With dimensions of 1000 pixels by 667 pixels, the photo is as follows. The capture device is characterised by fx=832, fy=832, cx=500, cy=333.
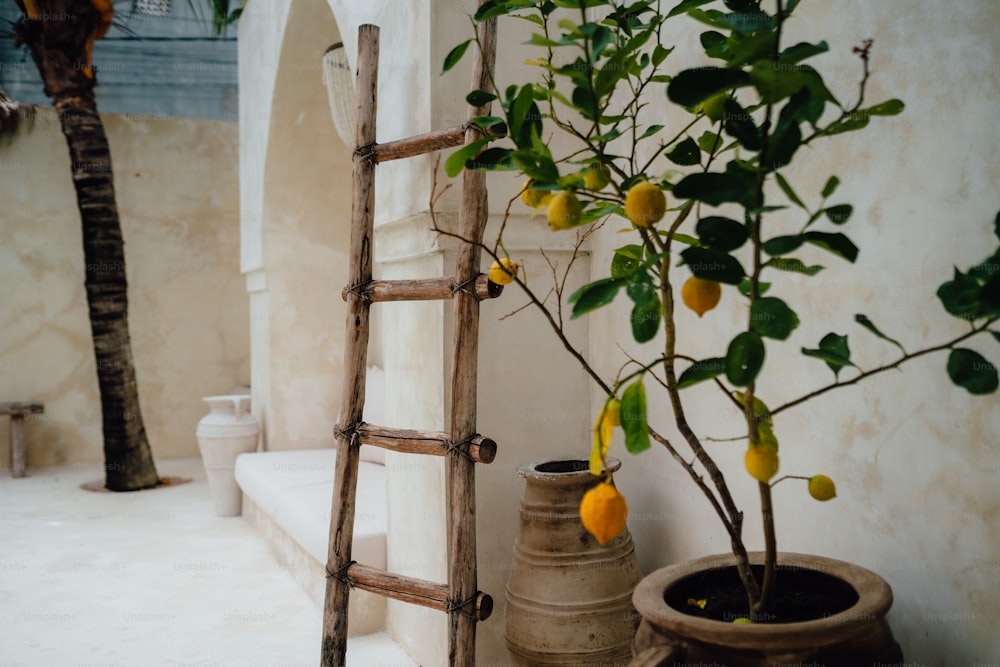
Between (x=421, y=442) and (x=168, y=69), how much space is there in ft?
20.9

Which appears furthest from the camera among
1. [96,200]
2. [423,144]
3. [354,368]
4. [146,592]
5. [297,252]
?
[96,200]

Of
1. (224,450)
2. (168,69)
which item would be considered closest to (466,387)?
(224,450)

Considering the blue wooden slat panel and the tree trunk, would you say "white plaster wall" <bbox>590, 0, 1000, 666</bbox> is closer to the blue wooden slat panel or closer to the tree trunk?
the tree trunk

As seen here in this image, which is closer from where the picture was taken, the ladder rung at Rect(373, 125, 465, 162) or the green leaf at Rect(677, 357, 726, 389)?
the green leaf at Rect(677, 357, 726, 389)

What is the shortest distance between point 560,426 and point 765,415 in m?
1.35

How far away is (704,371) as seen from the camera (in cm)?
101

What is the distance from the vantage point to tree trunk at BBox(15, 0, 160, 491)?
5.09m

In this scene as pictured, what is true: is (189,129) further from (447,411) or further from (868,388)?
(868,388)

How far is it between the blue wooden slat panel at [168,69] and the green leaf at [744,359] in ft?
22.7

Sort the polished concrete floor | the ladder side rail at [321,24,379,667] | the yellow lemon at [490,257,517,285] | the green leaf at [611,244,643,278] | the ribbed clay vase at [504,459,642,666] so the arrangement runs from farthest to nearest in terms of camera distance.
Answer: the polished concrete floor → the ladder side rail at [321,24,379,667] → the ribbed clay vase at [504,459,642,666] → the yellow lemon at [490,257,517,285] → the green leaf at [611,244,643,278]

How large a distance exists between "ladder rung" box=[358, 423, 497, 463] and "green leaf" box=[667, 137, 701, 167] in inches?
37.6

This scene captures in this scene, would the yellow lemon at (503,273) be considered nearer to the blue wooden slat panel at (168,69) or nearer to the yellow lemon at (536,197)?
the yellow lemon at (536,197)

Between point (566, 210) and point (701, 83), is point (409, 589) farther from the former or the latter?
point (701, 83)

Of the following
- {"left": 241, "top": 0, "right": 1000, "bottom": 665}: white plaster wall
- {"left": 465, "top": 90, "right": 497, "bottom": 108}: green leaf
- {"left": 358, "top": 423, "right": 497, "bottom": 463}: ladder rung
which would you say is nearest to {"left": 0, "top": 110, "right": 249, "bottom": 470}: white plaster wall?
{"left": 358, "top": 423, "right": 497, "bottom": 463}: ladder rung
